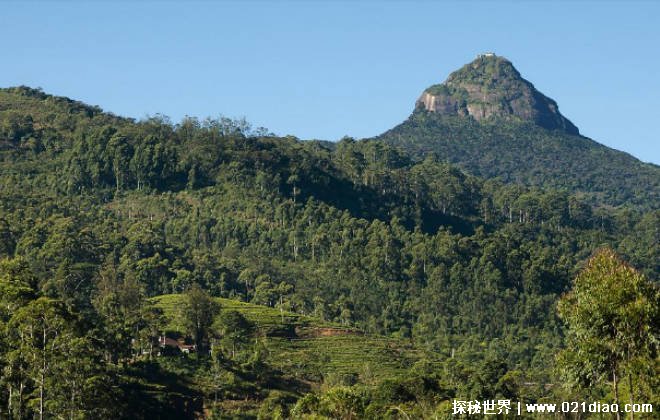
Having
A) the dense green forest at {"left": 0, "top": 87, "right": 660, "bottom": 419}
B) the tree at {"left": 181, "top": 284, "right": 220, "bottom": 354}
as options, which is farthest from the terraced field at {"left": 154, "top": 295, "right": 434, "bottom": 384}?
the tree at {"left": 181, "top": 284, "right": 220, "bottom": 354}

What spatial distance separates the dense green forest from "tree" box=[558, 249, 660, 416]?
0.08 m

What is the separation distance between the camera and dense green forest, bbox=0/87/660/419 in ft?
171

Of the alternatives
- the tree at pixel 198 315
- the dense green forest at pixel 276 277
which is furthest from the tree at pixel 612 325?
the tree at pixel 198 315

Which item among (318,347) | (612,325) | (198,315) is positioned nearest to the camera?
(612,325)

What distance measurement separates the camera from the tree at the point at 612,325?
35406 millimetres

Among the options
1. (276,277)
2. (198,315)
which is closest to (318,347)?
(198,315)

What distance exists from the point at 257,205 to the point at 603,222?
60888mm

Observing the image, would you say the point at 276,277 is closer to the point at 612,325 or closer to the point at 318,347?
the point at 318,347

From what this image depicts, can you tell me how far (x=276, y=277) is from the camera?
106688 millimetres

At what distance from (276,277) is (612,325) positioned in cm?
7222

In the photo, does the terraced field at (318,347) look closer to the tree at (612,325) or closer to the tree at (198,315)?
the tree at (198,315)

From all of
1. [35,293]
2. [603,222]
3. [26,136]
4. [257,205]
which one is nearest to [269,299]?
[257,205]

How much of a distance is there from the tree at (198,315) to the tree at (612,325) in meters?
46.3

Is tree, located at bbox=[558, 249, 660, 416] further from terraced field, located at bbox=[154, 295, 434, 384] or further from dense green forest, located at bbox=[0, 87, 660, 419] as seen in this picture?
terraced field, located at bbox=[154, 295, 434, 384]
